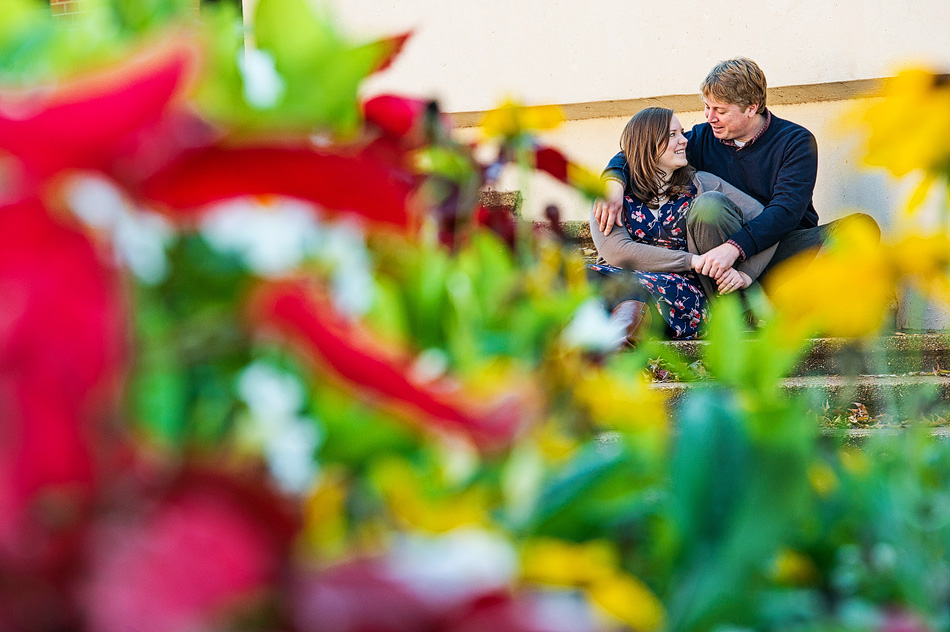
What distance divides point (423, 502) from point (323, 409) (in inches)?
2.1

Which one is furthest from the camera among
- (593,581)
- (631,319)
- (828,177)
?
(828,177)

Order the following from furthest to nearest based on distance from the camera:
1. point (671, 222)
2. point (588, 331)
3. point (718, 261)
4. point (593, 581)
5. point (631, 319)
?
point (671, 222) < point (718, 261) < point (631, 319) < point (588, 331) < point (593, 581)

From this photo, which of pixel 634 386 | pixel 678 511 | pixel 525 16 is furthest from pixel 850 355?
pixel 525 16

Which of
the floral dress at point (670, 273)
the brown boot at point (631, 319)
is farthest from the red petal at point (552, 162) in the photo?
the floral dress at point (670, 273)

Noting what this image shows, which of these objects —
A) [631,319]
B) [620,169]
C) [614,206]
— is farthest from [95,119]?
[620,169]

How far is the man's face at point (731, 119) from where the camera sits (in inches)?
175

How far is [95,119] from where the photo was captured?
0.72 feet

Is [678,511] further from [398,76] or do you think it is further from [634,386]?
[398,76]

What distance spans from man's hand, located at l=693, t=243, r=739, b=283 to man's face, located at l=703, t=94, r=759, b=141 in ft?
2.41

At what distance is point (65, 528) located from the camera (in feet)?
0.74

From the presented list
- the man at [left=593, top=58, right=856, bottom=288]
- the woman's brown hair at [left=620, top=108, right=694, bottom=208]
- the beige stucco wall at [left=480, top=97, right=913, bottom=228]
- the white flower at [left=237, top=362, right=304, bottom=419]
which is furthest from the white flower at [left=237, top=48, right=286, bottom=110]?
the beige stucco wall at [left=480, top=97, right=913, bottom=228]

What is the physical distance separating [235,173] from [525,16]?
5228 millimetres

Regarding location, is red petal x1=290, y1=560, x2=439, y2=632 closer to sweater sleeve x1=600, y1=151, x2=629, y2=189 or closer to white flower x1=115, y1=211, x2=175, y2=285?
white flower x1=115, y1=211, x2=175, y2=285

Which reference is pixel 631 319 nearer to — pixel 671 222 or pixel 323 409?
pixel 323 409
